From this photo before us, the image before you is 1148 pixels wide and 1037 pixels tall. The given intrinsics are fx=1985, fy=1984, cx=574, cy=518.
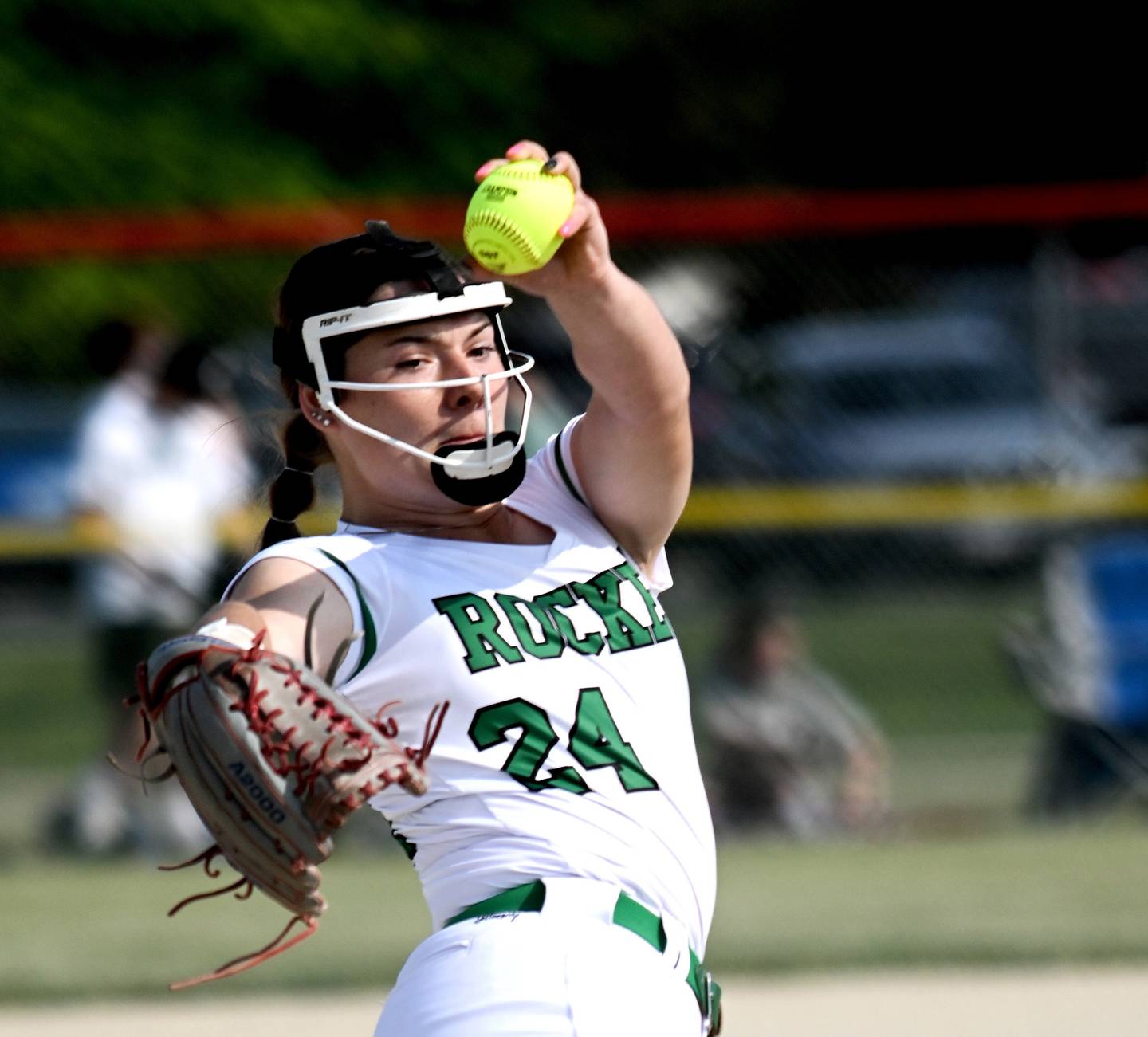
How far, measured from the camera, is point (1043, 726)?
24.8ft

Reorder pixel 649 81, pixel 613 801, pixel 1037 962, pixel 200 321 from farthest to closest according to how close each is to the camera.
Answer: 1. pixel 649 81
2. pixel 200 321
3. pixel 1037 962
4. pixel 613 801

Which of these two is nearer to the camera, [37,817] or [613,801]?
[613,801]

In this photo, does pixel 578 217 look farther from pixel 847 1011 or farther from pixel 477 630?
pixel 847 1011

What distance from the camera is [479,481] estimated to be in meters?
2.66

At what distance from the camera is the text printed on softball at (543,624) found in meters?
2.62

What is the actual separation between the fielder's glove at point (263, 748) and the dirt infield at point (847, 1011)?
2.56 metres

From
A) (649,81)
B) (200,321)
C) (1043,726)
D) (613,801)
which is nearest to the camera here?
(613,801)

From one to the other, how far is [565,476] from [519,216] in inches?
22.8

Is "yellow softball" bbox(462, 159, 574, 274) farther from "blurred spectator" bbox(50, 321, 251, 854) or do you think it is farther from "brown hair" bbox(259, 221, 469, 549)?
"blurred spectator" bbox(50, 321, 251, 854)

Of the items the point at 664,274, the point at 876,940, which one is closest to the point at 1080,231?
the point at 664,274

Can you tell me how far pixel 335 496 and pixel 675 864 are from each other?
79.7 inches

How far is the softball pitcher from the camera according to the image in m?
2.51

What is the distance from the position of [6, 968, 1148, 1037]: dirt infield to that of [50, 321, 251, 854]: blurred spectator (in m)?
2.12

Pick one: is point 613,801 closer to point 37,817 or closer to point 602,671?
point 602,671
